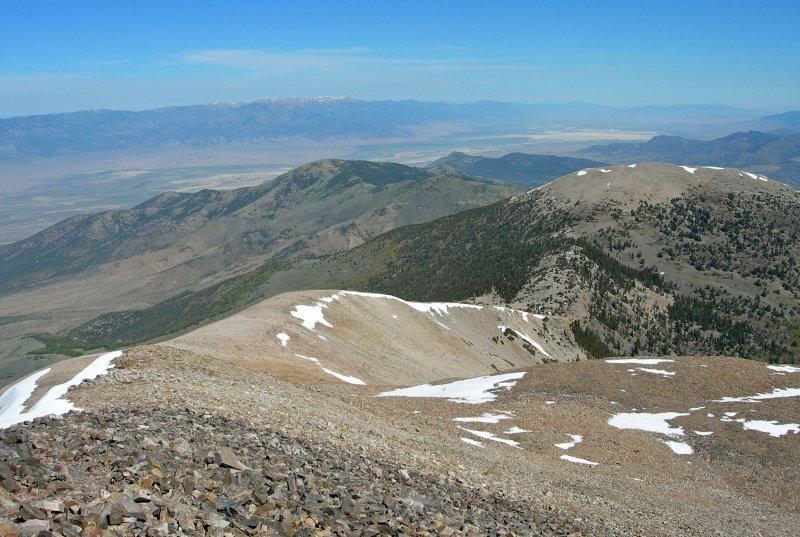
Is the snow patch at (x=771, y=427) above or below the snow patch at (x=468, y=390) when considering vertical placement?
above

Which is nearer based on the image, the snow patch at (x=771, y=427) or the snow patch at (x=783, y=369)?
the snow patch at (x=771, y=427)

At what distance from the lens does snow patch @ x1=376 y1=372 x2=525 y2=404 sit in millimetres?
38875

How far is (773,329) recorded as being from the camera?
121688 millimetres

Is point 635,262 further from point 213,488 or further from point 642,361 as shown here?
point 213,488

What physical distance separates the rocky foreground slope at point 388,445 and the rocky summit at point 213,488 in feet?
0.20

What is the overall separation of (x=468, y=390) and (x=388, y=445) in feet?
61.3

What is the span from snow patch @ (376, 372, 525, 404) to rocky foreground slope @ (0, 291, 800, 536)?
269 mm

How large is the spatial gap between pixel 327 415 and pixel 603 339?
8728cm

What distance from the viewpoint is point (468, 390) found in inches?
1623

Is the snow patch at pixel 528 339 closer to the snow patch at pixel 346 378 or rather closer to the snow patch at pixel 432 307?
the snow patch at pixel 432 307

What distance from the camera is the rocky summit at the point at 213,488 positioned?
11.1 meters

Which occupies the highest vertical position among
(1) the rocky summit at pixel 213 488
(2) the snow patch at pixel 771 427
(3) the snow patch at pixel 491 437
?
(1) the rocky summit at pixel 213 488

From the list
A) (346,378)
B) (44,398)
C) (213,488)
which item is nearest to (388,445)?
(213,488)

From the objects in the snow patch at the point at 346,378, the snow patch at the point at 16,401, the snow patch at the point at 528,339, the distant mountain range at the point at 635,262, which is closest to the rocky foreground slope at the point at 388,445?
the snow patch at the point at 16,401
